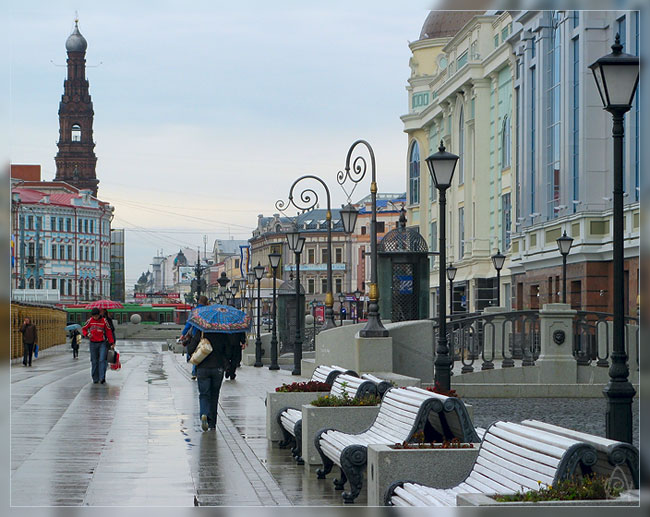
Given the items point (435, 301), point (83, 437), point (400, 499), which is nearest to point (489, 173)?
point (435, 301)

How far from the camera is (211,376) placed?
50.9 feet

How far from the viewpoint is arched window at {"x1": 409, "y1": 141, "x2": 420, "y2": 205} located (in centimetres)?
7712

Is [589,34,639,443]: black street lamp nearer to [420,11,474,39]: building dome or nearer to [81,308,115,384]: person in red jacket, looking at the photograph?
[81,308,115,384]: person in red jacket

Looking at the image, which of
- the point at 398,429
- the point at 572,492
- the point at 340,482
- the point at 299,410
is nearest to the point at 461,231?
the point at 299,410

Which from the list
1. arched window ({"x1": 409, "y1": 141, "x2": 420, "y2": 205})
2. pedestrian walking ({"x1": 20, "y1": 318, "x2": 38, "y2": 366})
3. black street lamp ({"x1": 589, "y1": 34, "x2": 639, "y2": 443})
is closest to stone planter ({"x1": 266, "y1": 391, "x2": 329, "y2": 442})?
black street lamp ({"x1": 589, "y1": 34, "x2": 639, "y2": 443})

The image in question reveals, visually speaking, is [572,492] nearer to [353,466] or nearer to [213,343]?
[353,466]

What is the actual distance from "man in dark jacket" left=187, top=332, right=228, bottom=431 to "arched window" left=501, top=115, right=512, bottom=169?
41582 mm

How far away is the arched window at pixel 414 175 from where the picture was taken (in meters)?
77.1

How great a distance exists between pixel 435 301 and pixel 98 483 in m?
60.2

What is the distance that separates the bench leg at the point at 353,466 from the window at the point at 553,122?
32.3 metres

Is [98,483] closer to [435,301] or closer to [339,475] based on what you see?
[339,475]

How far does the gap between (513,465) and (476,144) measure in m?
54.7

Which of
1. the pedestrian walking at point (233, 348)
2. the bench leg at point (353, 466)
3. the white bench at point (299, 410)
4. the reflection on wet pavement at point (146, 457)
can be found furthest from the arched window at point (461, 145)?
the bench leg at point (353, 466)

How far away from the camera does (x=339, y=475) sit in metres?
11.2
